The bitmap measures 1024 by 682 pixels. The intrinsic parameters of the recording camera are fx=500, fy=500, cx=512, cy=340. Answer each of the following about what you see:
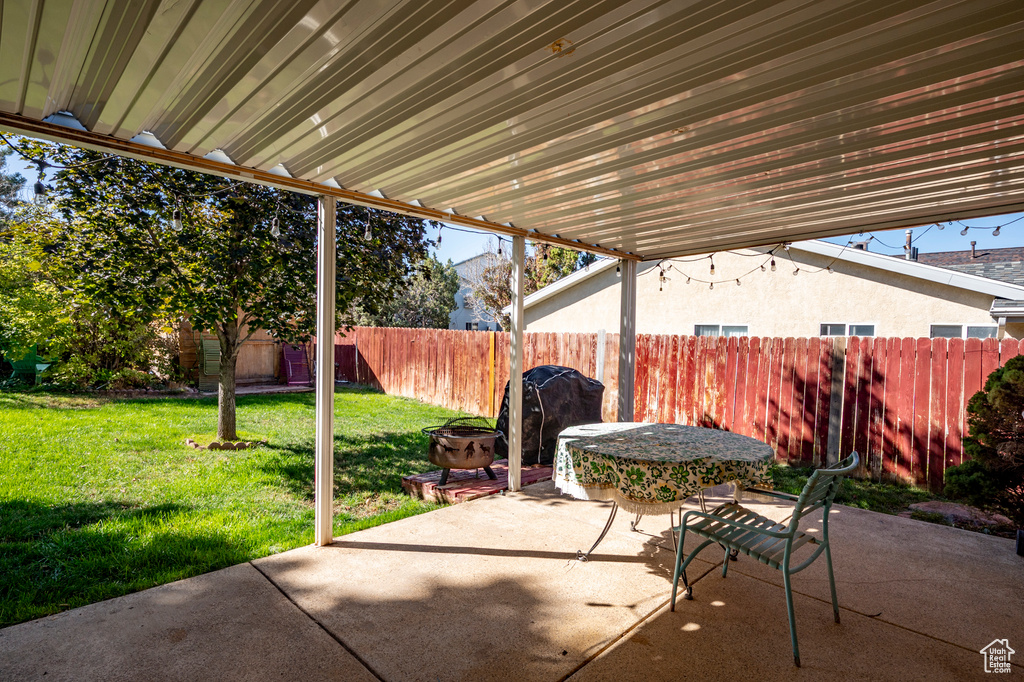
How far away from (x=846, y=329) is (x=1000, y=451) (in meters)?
5.72

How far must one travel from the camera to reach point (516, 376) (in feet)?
16.1

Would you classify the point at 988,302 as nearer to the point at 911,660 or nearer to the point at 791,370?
the point at 791,370

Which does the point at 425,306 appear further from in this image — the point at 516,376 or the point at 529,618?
the point at 529,618

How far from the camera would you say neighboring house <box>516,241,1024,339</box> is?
7.67 m

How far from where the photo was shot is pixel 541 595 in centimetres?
287

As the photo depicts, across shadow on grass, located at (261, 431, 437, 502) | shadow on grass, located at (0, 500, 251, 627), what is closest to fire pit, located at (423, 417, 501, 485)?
shadow on grass, located at (261, 431, 437, 502)

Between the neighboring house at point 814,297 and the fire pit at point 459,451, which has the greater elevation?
the neighboring house at point 814,297

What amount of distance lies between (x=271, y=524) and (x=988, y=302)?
9968 millimetres

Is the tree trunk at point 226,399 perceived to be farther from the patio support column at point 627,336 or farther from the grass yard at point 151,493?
the patio support column at point 627,336

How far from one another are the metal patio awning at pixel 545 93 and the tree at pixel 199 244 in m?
1.82

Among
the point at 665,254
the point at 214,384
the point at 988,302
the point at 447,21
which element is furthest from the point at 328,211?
the point at 214,384

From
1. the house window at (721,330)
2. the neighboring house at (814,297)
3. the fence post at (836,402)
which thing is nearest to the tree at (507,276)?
the neighboring house at (814,297)

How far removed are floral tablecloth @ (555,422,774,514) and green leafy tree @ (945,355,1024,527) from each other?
2016 millimetres

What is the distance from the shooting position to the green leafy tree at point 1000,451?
3.64 meters
